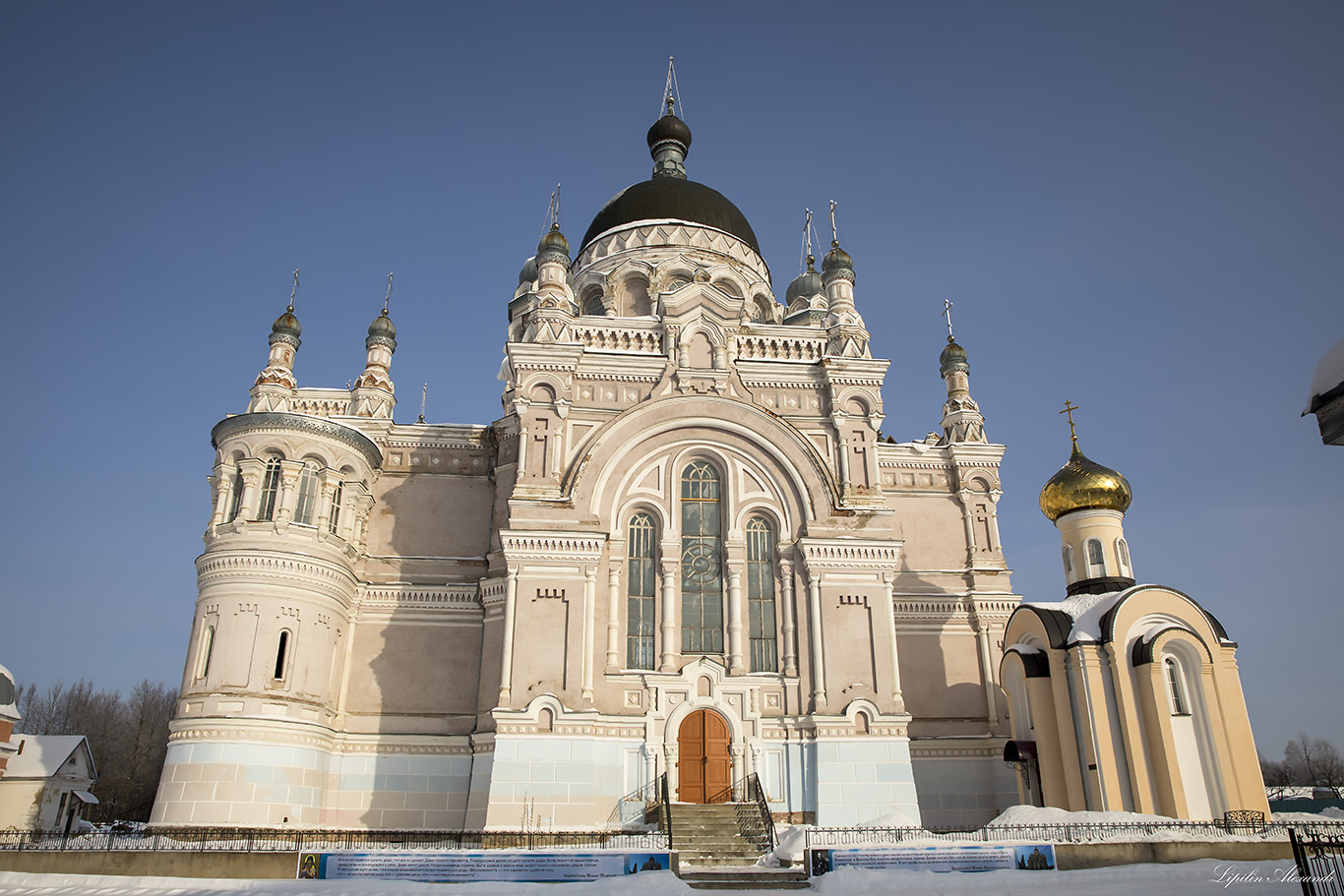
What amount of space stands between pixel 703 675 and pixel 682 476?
15.1 feet

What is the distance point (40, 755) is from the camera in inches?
1047

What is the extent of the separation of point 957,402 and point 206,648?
2044 cm

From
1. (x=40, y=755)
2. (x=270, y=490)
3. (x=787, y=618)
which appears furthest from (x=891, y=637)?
(x=40, y=755)

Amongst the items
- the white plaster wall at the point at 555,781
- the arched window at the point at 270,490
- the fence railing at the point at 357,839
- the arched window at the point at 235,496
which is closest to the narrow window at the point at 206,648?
the arched window at the point at 235,496

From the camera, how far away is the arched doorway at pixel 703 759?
1858cm

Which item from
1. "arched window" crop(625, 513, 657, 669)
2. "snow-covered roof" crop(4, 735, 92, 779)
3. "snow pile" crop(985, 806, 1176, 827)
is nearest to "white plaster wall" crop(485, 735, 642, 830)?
"arched window" crop(625, 513, 657, 669)

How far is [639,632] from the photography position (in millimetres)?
20141

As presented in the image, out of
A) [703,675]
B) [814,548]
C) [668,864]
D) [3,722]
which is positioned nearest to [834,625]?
[814,548]

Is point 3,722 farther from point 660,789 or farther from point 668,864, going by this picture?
point 668,864

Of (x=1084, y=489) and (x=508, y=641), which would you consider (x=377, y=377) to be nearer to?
(x=508, y=641)

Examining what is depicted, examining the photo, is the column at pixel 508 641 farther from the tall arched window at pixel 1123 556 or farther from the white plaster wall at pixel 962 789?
the tall arched window at pixel 1123 556

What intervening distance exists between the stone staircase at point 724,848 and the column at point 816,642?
8.75 feet

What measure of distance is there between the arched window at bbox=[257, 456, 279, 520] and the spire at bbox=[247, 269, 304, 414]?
127 inches

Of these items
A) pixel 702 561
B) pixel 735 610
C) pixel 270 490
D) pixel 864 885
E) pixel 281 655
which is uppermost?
pixel 270 490
